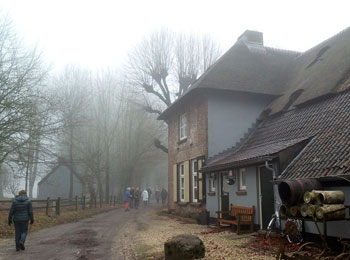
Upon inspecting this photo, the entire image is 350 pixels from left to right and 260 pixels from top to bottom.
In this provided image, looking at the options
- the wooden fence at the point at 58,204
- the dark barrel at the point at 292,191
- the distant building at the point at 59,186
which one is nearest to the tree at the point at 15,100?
the wooden fence at the point at 58,204

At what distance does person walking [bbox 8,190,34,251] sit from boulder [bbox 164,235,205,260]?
15.2ft

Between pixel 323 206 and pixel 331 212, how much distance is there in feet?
0.53

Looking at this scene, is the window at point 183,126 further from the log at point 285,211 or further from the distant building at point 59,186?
the distant building at point 59,186

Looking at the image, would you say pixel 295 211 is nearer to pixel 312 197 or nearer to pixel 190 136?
pixel 312 197

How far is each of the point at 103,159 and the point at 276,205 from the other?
26930 mm

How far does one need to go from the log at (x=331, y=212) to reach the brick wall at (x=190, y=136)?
32.7ft

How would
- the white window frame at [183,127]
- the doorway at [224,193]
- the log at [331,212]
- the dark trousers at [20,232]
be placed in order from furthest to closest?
the white window frame at [183,127], the doorway at [224,193], the dark trousers at [20,232], the log at [331,212]

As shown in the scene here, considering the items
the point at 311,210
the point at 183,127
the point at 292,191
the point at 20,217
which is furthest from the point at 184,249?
the point at 183,127

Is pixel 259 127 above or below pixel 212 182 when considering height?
above

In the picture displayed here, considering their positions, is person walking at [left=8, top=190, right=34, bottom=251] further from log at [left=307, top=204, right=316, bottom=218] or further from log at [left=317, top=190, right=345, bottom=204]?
log at [left=317, top=190, right=345, bottom=204]

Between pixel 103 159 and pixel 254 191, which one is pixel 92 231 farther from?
pixel 103 159

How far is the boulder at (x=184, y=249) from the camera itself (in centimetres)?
729

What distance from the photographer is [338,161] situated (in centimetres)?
857

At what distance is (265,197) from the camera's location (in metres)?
11.7
